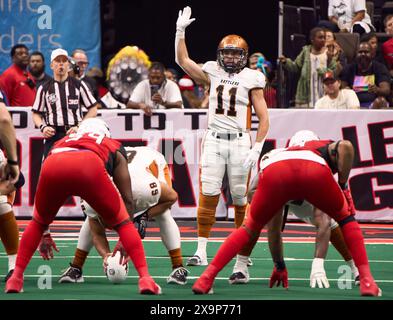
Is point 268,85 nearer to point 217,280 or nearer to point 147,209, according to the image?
point 217,280

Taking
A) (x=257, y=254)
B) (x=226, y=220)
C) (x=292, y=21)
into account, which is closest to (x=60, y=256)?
(x=257, y=254)

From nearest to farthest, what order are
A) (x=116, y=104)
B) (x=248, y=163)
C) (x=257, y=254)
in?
(x=248, y=163), (x=257, y=254), (x=116, y=104)

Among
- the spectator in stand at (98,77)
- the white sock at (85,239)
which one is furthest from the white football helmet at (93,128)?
the spectator in stand at (98,77)

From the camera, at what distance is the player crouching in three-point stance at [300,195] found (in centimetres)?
798

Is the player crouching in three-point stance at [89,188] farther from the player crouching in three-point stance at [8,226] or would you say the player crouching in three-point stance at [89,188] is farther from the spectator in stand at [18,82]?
the spectator in stand at [18,82]

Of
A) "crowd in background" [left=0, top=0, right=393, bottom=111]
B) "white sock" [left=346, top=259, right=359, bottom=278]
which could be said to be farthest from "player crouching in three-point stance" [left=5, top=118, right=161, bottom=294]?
"crowd in background" [left=0, top=0, right=393, bottom=111]

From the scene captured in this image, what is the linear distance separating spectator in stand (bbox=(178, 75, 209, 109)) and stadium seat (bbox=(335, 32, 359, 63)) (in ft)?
6.27

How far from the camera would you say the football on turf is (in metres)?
8.57

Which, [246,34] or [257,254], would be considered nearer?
[257,254]

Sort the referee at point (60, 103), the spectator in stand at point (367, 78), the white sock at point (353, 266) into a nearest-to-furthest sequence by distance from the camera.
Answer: the white sock at point (353, 266), the referee at point (60, 103), the spectator in stand at point (367, 78)

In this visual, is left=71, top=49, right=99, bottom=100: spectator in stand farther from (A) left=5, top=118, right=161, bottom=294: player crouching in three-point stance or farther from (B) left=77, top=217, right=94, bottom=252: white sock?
(A) left=5, top=118, right=161, bottom=294: player crouching in three-point stance

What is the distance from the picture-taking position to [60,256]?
1096 centimetres
